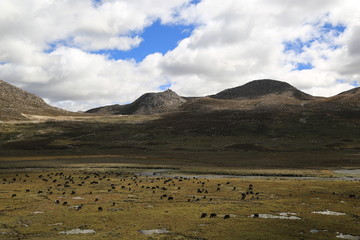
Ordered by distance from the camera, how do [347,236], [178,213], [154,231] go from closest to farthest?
[347,236] < [154,231] < [178,213]

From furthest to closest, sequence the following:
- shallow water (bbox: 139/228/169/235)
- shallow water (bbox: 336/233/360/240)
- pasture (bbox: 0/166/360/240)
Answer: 1. shallow water (bbox: 139/228/169/235)
2. pasture (bbox: 0/166/360/240)
3. shallow water (bbox: 336/233/360/240)

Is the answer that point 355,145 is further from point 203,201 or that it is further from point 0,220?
point 0,220

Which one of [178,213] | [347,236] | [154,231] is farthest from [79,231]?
[347,236]

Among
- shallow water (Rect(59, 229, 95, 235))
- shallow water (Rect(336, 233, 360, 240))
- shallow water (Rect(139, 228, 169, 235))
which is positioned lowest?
shallow water (Rect(336, 233, 360, 240))

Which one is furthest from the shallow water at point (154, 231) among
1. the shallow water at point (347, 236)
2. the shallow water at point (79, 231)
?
the shallow water at point (347, 236)

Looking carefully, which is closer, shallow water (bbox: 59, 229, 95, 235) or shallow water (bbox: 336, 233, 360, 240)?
shallow water (bbox: 336, 233, 360, 240)

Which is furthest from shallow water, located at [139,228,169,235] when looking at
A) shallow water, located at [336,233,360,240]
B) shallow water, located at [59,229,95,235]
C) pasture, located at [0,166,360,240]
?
shallow water, located at [336,233,360,240]

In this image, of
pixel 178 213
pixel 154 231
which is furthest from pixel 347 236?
pixel 178 213

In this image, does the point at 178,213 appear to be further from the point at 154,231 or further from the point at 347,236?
the point at 347,236

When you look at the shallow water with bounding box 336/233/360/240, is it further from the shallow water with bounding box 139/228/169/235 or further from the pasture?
the shallow water with bounding box 139/228/169/235

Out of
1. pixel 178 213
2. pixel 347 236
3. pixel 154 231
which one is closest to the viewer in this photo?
pixel 347 236

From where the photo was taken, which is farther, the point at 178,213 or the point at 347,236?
the point at 178,213

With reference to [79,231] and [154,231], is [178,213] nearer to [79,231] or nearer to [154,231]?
[154,231]

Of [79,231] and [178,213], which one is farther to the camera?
[178,213]
